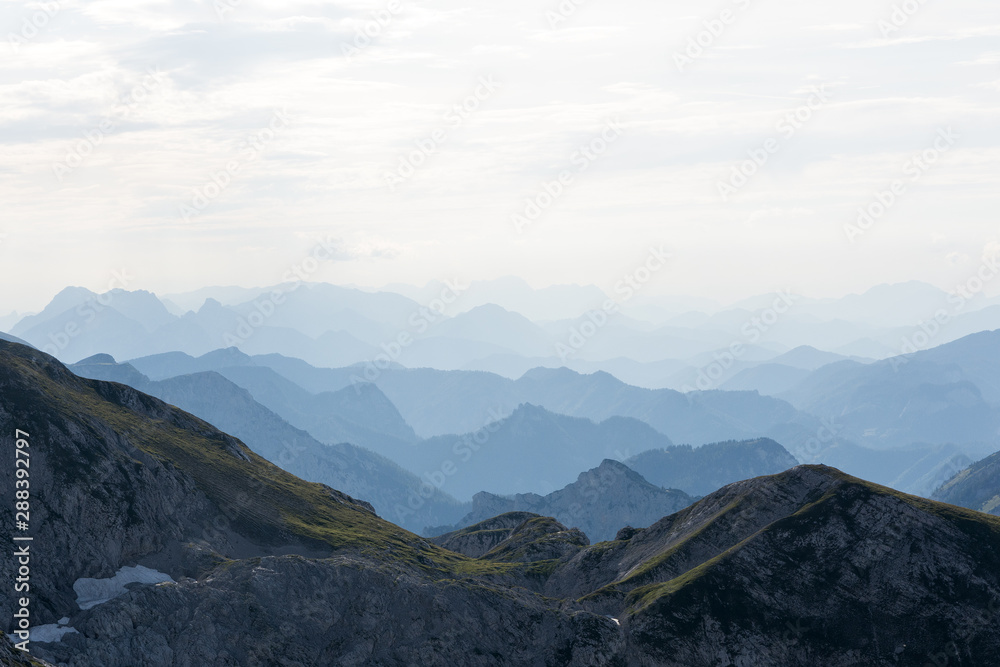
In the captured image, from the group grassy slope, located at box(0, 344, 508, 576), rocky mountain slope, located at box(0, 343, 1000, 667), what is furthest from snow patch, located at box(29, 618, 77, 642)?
grassy slope, located at box(0, 344, 508, 576)

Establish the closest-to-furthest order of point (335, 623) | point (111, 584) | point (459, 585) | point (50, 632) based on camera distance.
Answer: point (50, 632)
point (111, 584)
point (335, 623)
point (459, 585)

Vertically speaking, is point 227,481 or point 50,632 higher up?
point 50,632

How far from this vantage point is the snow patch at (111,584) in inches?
5655

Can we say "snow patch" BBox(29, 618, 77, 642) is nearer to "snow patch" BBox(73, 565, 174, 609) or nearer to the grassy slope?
"snow patch" BBox(73, 565, 174, 609)

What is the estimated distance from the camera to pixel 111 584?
14750 centimetres

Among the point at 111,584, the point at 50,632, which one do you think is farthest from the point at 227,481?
the point at 50,632

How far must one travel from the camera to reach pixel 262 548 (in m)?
173

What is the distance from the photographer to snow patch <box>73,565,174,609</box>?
144 m

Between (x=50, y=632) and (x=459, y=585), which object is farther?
(x=459, y=585)

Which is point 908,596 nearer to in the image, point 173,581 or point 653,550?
point 653,550

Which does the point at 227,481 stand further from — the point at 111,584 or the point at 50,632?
the point at 50,632

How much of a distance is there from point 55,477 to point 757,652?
393 ft

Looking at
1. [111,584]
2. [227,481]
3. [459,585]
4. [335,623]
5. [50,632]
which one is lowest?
[459,585]

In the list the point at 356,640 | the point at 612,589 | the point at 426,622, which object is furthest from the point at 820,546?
the point at 356,640
